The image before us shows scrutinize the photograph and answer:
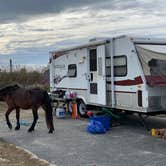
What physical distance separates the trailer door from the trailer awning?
1.78 m

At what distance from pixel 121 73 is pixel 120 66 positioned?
22cm

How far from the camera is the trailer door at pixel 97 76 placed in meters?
13.3

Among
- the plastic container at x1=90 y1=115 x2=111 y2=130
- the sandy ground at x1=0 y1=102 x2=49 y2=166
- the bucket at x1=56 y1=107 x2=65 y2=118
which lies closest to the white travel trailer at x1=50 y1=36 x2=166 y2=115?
the plastic container at x1=90 y1=115 x2=111 y2=130

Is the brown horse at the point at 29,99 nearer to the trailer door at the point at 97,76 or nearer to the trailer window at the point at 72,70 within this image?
the trailer door at the point at 97,76

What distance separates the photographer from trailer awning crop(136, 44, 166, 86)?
37.4ft

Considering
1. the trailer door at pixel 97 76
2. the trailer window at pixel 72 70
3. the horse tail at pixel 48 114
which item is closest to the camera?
the horse tail at pixel 48 114

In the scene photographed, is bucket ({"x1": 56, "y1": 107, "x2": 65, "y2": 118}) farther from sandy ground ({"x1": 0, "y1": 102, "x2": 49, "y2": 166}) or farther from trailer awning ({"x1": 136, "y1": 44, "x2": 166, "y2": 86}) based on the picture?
sandy ground ({"x1": 0, "y1": 102, "x2": 49, "y2": 166})

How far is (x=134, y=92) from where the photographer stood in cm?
1191

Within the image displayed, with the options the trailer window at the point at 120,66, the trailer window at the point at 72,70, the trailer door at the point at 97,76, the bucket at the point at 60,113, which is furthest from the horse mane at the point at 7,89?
the trailer window at the point at 120,66

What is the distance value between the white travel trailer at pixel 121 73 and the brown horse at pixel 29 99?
2.05 meters

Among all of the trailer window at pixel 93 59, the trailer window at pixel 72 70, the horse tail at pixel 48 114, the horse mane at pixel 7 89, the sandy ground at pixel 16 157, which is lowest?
the sandy ground at pixel 16 157

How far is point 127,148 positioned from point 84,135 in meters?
2.24

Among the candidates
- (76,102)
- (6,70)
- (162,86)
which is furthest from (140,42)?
(6,70)

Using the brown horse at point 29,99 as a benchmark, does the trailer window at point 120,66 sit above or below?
above
